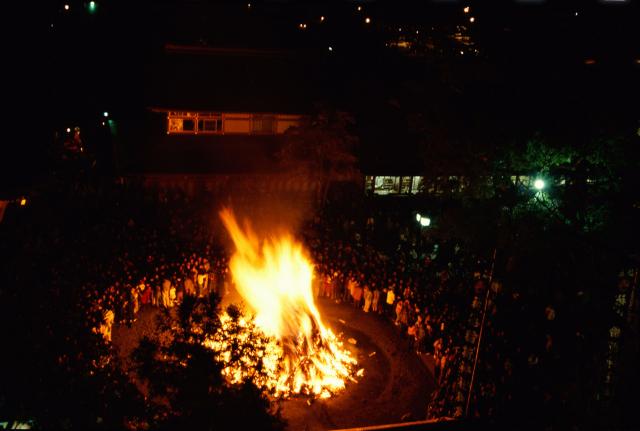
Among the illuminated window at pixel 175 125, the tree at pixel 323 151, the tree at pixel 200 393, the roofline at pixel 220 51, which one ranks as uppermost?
the roofline at pixel 220 51

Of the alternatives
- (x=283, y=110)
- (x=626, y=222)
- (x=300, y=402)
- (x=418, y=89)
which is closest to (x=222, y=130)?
(x=283, y=110)

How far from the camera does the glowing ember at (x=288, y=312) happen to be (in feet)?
47.5

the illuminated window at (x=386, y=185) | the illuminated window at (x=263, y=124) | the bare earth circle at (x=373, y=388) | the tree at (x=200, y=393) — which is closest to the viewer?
the tree at (x=200, y=393)

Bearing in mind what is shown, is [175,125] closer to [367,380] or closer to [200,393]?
[367,380]

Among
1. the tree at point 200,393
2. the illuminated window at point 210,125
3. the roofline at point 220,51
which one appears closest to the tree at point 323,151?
the illuminated window at point 210,125

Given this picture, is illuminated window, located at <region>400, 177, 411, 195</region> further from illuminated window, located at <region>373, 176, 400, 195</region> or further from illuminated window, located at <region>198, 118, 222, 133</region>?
illuminated window, located at <region>198, 118, 222, 133</region>

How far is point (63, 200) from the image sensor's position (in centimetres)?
1595

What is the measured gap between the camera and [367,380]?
14781mm

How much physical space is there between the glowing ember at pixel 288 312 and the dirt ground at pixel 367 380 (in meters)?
0.43

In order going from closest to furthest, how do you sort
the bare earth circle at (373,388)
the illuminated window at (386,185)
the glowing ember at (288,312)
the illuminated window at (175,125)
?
1. the bare earth circle at (373,388)
2. the glowing ember at (288,312)
3. the illuminated window at (175,125)
4. the illuminated window at (386,185)

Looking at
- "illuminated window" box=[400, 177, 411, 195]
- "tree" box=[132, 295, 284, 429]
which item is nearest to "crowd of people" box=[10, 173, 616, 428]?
"tree" box=[132, 295, 284, 429]

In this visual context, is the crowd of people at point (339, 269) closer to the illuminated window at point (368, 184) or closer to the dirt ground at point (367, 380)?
the dirt ground at point (367, 380)

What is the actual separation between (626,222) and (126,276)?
1418 cm

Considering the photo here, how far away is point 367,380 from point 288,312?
2923 millimetres
